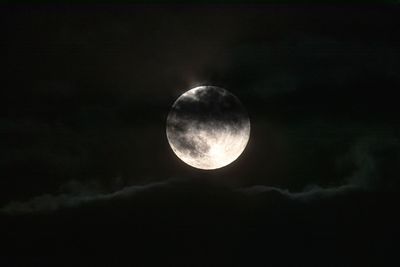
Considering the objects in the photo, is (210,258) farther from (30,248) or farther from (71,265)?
(30,248)

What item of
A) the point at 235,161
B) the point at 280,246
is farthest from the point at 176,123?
the point at 280,246

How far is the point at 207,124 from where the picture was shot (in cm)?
756

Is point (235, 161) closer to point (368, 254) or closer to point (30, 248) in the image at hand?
point (368, 254)

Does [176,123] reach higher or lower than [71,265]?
higher

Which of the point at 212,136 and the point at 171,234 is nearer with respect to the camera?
the point at 212,136

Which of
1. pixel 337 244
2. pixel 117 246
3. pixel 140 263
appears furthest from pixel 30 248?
pixel 337 244

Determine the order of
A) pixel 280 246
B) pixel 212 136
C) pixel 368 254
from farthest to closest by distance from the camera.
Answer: pixel 280 246 < pixel 368 254 < pixel 212 136

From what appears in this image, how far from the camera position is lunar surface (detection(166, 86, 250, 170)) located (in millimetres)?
7559

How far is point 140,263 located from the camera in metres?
8.20

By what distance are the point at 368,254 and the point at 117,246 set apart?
5961 mm

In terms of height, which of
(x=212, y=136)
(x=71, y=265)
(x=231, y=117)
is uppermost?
(x=231, y=117)

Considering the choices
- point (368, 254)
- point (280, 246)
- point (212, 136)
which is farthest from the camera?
point (280, 246)

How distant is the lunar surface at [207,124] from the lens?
24.8ft

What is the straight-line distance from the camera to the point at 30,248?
7.86 m
